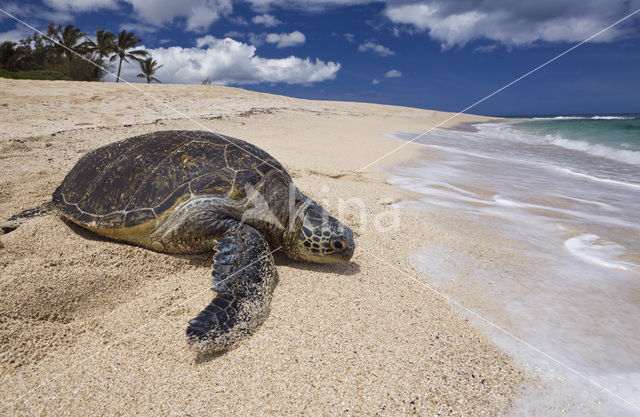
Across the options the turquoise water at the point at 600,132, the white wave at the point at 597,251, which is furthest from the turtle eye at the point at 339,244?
the turquoise water at the point at 600,132

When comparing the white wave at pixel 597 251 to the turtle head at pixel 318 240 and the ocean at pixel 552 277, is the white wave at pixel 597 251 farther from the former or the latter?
the turtle head at pixel 318 240

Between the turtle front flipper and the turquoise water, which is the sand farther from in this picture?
the turquoise water

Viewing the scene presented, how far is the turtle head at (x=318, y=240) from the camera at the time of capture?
2680mm

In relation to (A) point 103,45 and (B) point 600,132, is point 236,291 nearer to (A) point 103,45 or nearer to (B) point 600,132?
(B) point 600,132

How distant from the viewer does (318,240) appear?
268 cm

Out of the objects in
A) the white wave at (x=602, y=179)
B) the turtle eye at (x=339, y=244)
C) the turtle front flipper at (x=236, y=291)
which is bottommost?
the turtle front flipper at (x=236, y=291)

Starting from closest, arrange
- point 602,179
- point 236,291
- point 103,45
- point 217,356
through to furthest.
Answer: point 217,356
point 236,291
point 602,179
point 103,45

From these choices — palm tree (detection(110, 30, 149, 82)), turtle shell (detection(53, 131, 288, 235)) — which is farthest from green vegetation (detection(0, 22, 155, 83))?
turtle shell (detection(53, 131, 288, 235))

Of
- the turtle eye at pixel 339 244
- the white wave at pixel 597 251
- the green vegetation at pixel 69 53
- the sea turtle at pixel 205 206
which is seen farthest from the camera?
the green vegetation at pixel 69 53

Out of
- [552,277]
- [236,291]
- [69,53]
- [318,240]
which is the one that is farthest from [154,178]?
[69,53]

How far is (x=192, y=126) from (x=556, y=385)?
28.0ft

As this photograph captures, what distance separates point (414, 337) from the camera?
1.96 meters

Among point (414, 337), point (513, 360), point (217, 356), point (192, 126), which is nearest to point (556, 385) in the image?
point (513, 360)

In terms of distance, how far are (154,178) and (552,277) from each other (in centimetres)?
352
